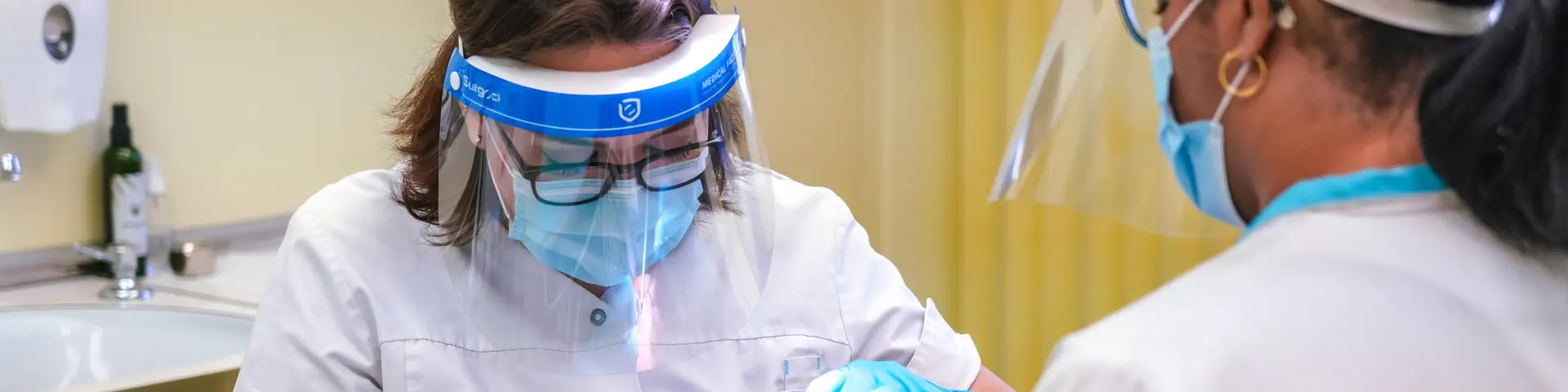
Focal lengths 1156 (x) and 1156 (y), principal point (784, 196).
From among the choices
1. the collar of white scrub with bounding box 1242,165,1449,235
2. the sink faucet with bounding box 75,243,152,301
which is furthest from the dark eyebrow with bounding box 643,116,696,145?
the sink faucet with bounding box 75,243,152,301

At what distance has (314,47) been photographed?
6.27ft

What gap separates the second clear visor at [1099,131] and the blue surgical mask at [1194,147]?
0.02 m

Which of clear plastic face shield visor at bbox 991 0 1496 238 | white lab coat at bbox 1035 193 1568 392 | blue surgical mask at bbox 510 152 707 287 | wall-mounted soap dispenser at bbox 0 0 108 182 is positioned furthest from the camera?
wall-mounted soap dispenser at bbox 0 0 108 182

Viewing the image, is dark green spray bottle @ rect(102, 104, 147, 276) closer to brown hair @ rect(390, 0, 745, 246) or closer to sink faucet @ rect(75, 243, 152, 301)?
sink faucet @ rect(75, 243, 152, 301)

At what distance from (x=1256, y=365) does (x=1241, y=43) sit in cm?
22

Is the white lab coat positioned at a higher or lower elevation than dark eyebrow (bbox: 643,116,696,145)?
lower

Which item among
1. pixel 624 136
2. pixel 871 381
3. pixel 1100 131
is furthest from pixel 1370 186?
pixel 624 136

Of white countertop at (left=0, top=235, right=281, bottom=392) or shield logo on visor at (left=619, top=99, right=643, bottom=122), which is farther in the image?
white countertop at (left=0, top=235, right=281, bottom=392)

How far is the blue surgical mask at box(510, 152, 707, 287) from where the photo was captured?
1.00 m

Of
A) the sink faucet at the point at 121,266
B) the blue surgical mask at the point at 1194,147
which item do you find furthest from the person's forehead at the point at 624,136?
the sink faucet at the point at 121,266

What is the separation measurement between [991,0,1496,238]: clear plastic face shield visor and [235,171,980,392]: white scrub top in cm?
28

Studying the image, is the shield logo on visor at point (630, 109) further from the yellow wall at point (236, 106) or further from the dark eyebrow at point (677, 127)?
the yellow wall at point (236, 106)

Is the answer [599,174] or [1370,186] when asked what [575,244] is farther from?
[1370,186]

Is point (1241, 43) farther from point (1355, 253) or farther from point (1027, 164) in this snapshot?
point (1027, 164)
